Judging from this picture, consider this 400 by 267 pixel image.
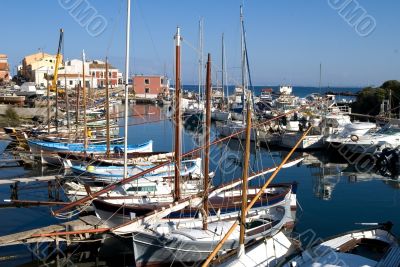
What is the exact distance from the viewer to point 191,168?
23.2 metres

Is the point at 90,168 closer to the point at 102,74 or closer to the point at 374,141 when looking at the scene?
the point at 374,141

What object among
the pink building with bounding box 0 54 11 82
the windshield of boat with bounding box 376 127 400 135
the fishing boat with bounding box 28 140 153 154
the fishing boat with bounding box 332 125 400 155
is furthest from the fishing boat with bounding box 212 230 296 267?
the pink building with bounding box 0 54 11 82

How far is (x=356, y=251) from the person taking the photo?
13.4 m

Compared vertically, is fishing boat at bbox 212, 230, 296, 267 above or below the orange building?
below

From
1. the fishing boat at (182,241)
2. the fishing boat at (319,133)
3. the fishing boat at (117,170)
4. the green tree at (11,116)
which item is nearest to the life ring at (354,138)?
the fishing boat at (319,133)

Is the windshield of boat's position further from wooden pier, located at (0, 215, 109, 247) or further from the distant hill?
wooden pier, located at (0, 215, 109, 247)

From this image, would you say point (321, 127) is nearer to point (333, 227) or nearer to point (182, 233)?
point (333, 227)

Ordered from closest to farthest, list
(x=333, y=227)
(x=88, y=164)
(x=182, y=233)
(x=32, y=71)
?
1. (x=182, y=233)
2. (x=333, y=227)
3. (x=88, y=164)
4. (x=32, y=71)

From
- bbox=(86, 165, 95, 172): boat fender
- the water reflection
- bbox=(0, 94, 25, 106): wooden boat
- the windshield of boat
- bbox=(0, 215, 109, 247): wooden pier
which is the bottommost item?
the water reflection

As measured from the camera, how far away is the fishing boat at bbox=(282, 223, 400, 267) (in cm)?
1131

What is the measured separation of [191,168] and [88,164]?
229 inches

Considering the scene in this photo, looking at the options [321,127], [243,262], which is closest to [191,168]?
[243,262]

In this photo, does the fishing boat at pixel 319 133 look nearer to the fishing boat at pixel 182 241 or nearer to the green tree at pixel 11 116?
the fishing boat at pixel 182 241

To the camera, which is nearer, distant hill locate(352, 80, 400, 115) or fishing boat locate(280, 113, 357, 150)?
fishing boat locate(280, 113, 357, 150)
